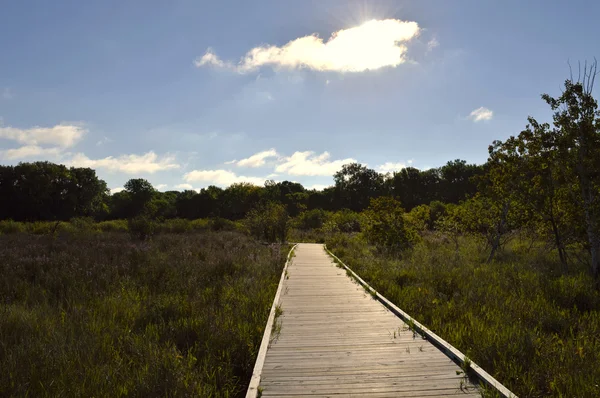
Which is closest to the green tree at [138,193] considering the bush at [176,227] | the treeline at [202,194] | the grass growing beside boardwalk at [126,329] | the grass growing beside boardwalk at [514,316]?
the treeline at [202,194]

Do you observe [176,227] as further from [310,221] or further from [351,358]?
[351,358]

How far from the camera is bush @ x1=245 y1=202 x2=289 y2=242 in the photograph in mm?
24688

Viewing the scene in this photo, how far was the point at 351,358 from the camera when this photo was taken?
4605 mm

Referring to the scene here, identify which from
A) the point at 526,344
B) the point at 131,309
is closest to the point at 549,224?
the point at 526,344

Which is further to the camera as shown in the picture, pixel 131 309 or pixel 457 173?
pixel 457 173

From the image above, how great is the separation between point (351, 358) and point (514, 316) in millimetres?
3754

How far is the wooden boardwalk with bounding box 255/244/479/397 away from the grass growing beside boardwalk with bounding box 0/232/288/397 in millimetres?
582

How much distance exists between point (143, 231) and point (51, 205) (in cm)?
5330

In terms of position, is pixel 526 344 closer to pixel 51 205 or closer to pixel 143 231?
pixel 143 231

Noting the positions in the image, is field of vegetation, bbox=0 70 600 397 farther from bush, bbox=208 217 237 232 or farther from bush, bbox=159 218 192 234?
bush, bbox=208 217 237 232

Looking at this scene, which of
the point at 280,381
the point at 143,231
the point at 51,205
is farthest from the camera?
the point at 51,205

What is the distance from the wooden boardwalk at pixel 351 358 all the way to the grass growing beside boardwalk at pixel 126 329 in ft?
1.91

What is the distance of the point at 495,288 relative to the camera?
26.8 feet

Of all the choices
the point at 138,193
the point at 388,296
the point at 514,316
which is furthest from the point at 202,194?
the point at 514,316
